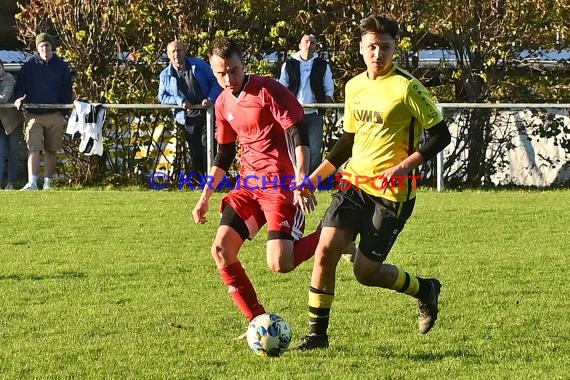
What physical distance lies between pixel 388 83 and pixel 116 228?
5739 millimetres

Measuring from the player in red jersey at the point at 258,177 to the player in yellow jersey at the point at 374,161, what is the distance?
47 cm

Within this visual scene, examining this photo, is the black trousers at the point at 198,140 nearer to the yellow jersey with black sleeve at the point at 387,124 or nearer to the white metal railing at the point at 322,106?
the white metal railing at the point at 322,106

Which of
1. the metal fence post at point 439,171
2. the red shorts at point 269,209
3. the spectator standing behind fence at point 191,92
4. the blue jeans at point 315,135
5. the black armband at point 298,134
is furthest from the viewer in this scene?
the metal fence post at point 439,171

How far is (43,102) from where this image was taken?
1498 cm

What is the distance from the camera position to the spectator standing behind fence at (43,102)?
1480 centimetres

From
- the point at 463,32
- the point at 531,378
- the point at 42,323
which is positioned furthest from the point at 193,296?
the point at 463,32

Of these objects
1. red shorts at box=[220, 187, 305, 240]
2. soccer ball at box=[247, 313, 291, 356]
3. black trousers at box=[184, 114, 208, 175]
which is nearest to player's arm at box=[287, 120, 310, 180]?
red shorts at box=[220, 187, 305, 240]

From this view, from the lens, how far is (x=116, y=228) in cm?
1156

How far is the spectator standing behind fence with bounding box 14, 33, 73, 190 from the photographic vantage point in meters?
14.8

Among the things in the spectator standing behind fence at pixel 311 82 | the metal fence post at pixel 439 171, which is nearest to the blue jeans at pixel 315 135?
the spectator standing behind fence at pixel 311 82

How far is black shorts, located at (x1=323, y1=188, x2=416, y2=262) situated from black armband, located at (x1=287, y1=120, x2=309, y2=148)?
551 mm

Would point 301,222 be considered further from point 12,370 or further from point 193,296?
point 12,370

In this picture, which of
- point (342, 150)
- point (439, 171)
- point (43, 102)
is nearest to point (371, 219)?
point (342, 150)

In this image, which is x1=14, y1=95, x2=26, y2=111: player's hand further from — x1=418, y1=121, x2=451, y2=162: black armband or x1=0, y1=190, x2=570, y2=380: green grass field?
x1=418, y1=121, x2=451, y2=162: black armband
